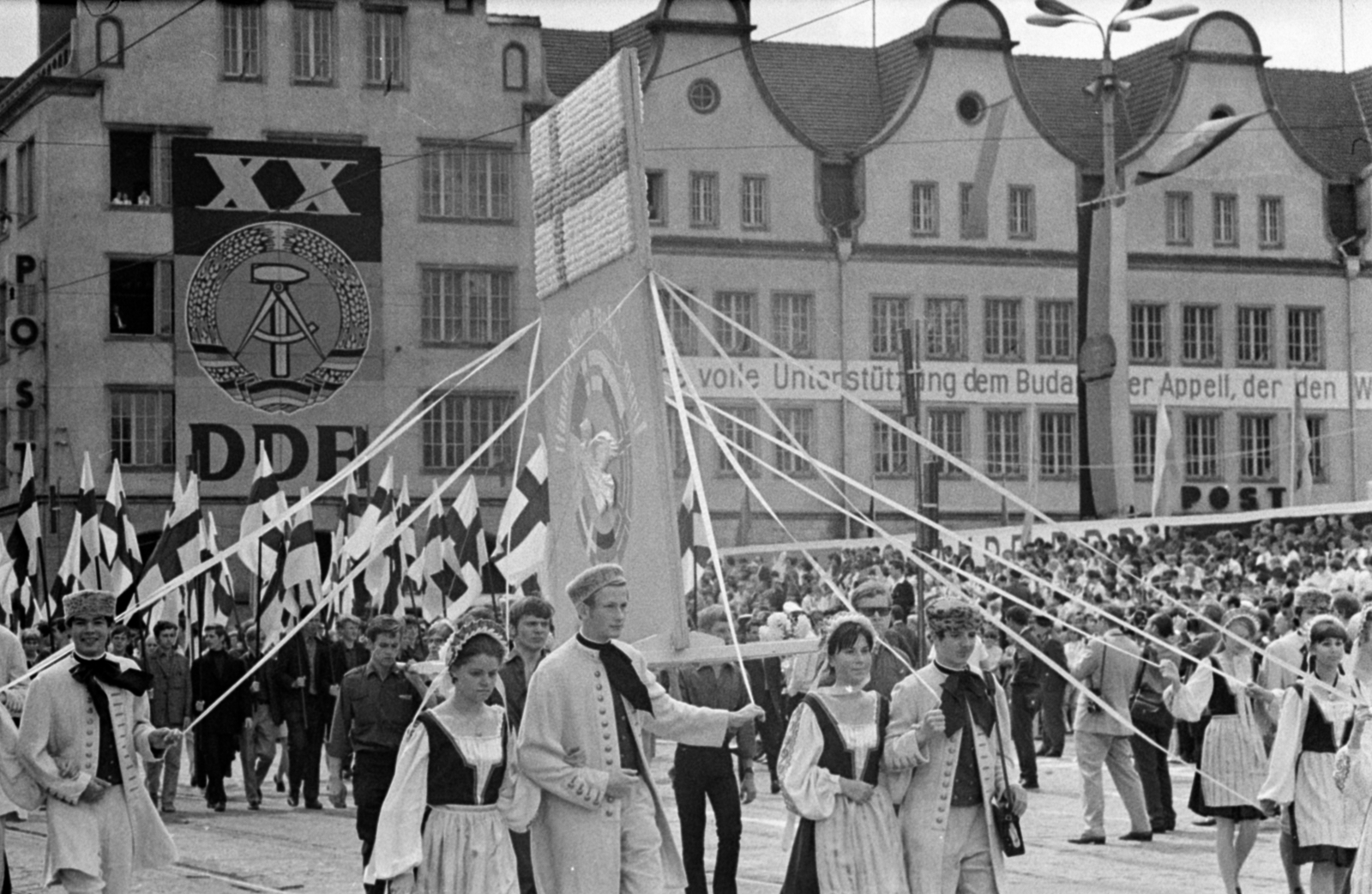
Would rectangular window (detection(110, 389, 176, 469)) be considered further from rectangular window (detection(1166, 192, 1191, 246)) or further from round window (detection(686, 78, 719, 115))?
rectangular window (detection(1166, 192, 1191, 246))

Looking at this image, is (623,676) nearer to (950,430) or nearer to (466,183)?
(466,183)

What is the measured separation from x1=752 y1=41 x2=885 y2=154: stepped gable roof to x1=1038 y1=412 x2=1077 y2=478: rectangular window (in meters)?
7.19

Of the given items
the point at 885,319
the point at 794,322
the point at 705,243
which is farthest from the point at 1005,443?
the point at 705,243

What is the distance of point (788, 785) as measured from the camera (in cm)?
996

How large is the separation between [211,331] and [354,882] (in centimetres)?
3110

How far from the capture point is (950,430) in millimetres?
51250

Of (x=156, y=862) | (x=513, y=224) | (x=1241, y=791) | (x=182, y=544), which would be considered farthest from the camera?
(x=513, y=224)

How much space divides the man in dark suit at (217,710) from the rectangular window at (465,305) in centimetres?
2443

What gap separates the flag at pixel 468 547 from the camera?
28.1 m

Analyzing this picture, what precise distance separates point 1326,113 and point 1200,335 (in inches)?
285

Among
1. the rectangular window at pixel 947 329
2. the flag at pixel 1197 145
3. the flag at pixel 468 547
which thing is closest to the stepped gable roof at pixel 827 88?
the rectangular window at pixel 947 329

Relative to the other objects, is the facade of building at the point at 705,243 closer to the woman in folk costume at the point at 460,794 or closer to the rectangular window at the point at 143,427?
the rectangular window at the point at 143,427

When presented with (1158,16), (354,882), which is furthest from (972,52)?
(354,882)

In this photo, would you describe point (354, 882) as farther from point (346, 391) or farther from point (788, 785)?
point (346, 391)
